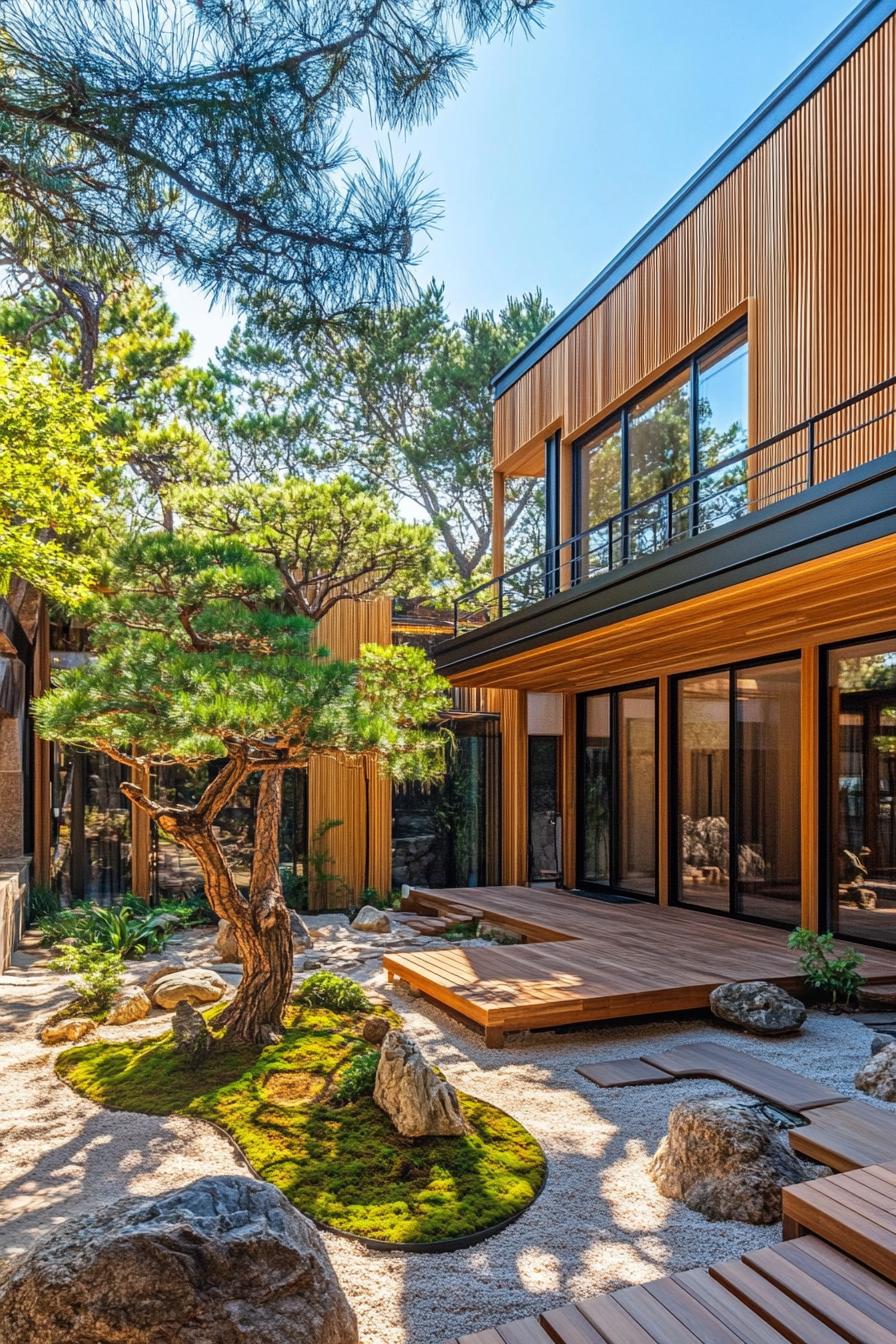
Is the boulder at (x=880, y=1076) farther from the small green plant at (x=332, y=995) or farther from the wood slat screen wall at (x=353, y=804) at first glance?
the wood slat screen wall at (x=353, y=804)

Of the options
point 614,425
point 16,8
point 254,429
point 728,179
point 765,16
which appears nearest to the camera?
point 16,8

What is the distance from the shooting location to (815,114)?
Result: 6543mm

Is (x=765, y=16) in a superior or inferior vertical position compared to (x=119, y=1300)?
superior

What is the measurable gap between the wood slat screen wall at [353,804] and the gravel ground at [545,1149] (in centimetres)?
476

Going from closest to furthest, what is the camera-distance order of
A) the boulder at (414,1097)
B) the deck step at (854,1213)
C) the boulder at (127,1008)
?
the deck step at (854,1213)
the boulder at (414,1097)
the boulder at (127,1008)

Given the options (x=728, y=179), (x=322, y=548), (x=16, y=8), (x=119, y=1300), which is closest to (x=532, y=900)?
(x=322, y=548)

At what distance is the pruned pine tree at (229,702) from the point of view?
13.3 ft

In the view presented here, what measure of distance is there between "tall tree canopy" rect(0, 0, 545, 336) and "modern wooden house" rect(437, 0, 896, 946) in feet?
8.76

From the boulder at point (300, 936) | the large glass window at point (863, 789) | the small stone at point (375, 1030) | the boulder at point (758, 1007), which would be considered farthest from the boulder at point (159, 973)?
the large glass window at point (863, 789)

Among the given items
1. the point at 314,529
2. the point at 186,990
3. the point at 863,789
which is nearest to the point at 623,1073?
the point at 186,990

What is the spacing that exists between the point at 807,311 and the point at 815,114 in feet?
4.71

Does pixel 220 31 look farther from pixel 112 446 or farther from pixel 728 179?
pixel 728 179

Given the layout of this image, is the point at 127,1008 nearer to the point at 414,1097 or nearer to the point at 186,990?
the point at 186,990

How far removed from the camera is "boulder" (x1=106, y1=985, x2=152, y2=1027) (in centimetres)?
554
